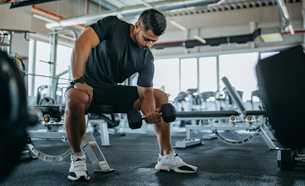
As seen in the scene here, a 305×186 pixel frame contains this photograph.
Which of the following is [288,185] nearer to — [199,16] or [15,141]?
[15,141]

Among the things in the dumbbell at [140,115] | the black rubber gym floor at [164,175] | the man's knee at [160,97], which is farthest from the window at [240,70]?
the dumbbell at [140,115]

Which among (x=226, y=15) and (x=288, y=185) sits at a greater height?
(x=226, y=15)

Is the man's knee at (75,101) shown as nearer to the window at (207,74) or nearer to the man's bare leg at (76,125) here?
the man's bare leg at (76,125)

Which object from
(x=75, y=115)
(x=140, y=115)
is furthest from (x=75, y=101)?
(x=140, y=115)

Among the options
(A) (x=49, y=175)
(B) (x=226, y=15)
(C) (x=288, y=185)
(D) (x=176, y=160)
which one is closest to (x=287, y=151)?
(C) (x=288, y=185)

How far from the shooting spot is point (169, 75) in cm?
985

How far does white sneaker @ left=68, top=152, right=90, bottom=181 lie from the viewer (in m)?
1.32

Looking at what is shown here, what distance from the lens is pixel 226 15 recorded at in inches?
340

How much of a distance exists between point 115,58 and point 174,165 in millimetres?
711

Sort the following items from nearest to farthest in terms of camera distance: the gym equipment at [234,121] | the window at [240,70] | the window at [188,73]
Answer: the gym equipment at [234,121] < the window at [240,70] < the window at [188,73]

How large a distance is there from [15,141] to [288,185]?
1.22m

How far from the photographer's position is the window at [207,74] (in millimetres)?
9083

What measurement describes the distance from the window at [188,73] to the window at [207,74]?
219 mm

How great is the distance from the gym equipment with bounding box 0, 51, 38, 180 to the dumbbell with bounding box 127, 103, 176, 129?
88 cm
